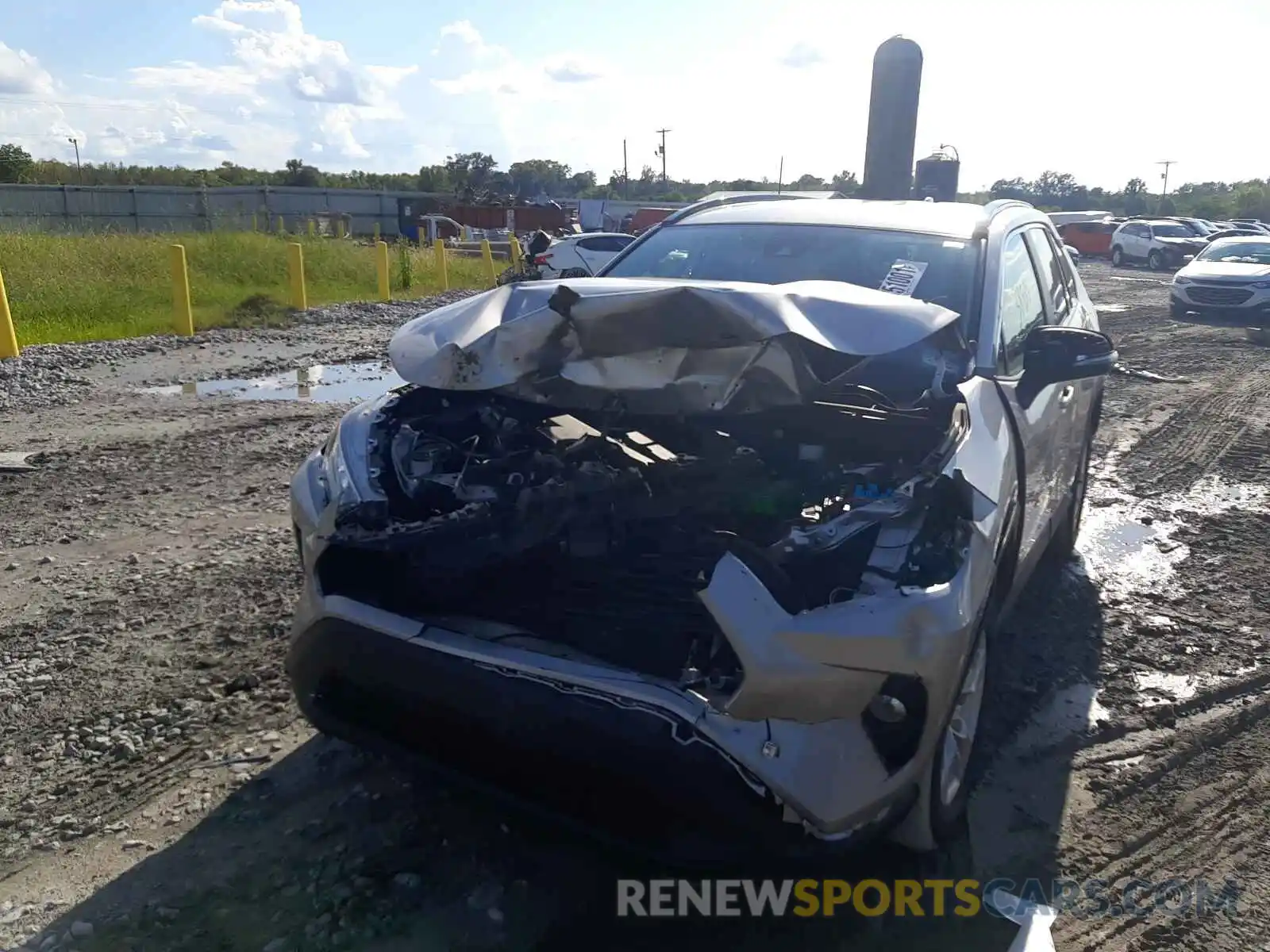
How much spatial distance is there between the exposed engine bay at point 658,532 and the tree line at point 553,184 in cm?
3960

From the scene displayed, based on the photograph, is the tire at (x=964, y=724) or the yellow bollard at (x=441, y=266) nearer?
the tire at (x=964, y=724)

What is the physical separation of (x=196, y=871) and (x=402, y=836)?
544mm

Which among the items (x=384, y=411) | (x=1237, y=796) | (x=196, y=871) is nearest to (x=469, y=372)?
(x=384, y=411)

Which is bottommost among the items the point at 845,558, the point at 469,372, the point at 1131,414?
the point at 1131,414

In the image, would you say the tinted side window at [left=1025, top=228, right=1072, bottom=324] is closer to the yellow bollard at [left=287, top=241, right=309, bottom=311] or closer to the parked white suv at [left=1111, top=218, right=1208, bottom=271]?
the yellow bollard at [left=287, top=241, right=309, bottom=311]

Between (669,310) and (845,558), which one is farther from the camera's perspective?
(669,310)

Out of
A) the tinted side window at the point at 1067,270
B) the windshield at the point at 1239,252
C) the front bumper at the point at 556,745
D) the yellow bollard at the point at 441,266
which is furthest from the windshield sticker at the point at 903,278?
the windshield at the point at 1239,252

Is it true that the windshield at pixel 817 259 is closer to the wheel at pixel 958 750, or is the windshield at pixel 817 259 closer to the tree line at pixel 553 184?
the wheel at pixel 958 750

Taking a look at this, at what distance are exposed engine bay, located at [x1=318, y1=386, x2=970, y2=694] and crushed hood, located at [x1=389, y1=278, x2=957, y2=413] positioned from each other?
0.37 ft

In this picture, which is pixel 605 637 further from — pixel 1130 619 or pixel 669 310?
pixel 1130 619

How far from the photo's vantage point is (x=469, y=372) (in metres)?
2.89

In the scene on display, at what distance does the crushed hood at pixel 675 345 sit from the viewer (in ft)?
9.12

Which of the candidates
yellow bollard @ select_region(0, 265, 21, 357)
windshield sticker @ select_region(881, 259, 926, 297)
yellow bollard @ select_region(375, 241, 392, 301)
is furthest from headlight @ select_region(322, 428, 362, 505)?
yellow bollard @ select_region(375, 241, 392, 301)

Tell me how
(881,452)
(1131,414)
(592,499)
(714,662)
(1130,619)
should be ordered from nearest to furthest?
(714,662) → (592,499) → (881,452) → (1130,619) → (1131,414)
